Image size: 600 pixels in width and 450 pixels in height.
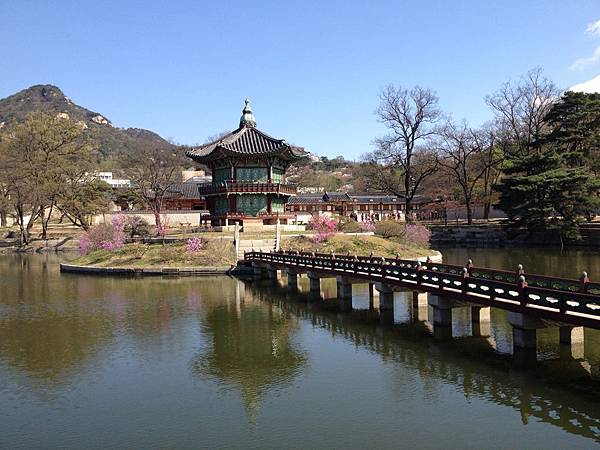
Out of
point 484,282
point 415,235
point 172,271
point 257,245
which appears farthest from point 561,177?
point 484,282

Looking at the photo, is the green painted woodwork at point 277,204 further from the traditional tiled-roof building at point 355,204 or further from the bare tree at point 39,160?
the bare tree at point 39,160

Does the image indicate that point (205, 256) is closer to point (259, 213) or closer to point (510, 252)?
point (259, 213)

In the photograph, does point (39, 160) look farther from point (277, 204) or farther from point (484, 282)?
point (484, 282)

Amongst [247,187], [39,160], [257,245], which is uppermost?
[39,160]

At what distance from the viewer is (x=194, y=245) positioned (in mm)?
45406

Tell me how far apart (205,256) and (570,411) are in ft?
114

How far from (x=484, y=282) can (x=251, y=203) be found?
3873cm

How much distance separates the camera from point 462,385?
15516 mm

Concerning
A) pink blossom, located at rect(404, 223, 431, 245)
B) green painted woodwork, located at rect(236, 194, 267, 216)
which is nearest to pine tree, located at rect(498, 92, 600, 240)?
pink blossom, located at rect(404, 223, 431, 245)

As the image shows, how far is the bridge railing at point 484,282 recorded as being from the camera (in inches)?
616

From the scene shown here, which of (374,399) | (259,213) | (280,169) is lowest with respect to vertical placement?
(374,399)

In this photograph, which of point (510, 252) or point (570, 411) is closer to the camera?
point (570, 411)

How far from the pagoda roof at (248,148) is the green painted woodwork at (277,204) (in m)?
4.61

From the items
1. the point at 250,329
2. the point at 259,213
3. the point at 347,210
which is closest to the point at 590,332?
the point at 250,329
